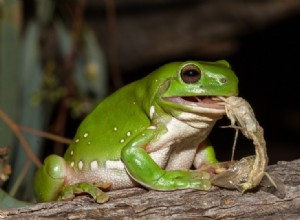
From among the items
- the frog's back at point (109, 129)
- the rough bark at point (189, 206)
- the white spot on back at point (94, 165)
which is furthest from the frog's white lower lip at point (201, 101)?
the white spot on back at point (94, 165)

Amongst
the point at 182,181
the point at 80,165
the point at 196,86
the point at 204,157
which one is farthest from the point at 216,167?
the point at 80,165

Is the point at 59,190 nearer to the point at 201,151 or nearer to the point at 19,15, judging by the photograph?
the point at 201,151

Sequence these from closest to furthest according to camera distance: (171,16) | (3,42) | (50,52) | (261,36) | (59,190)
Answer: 1. (59,190)
2. (3,42)
3. (50,52)
4. (171,16)
5. (261,36)

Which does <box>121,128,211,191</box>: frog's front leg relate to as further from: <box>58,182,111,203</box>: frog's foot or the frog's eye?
the frog's eye

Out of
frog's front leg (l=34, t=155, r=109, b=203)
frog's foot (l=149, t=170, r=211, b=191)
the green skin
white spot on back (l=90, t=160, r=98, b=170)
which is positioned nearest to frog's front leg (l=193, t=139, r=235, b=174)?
the green skin

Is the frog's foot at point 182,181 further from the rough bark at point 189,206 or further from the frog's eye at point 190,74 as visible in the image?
the frog's eye at point 190,74

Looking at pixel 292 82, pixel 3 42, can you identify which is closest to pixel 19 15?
pixel 3 42
